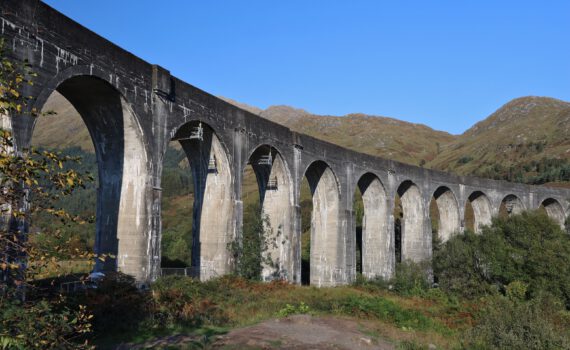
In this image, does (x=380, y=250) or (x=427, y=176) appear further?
(x=427, y=176)

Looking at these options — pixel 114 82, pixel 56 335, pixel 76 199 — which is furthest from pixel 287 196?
pixel 76 199

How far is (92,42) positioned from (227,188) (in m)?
8.56

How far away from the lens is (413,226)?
36031mm

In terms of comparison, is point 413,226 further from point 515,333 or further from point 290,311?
point 515,333

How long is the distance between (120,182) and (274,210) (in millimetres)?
10198

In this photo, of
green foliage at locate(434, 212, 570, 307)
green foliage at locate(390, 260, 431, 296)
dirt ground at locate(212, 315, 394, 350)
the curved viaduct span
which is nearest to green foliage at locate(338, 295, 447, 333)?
dirt ground at locate(212, 315, 394, 350)

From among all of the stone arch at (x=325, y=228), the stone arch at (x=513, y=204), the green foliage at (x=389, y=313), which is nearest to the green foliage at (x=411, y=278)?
the stone arch at (x=325, y=228)

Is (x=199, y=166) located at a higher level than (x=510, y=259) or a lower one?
higher

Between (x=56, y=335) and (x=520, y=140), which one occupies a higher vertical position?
(x=520, y=140)

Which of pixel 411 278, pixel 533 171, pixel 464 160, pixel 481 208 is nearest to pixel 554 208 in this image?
pixel 481 208

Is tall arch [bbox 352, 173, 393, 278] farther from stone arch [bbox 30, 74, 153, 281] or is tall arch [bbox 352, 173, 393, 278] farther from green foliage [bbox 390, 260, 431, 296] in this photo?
stone arch [bbox 30, 74, 153, 281]

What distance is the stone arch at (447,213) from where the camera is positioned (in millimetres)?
38938

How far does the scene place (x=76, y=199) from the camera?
11031 cm

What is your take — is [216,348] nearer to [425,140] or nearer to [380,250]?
[380,250]
